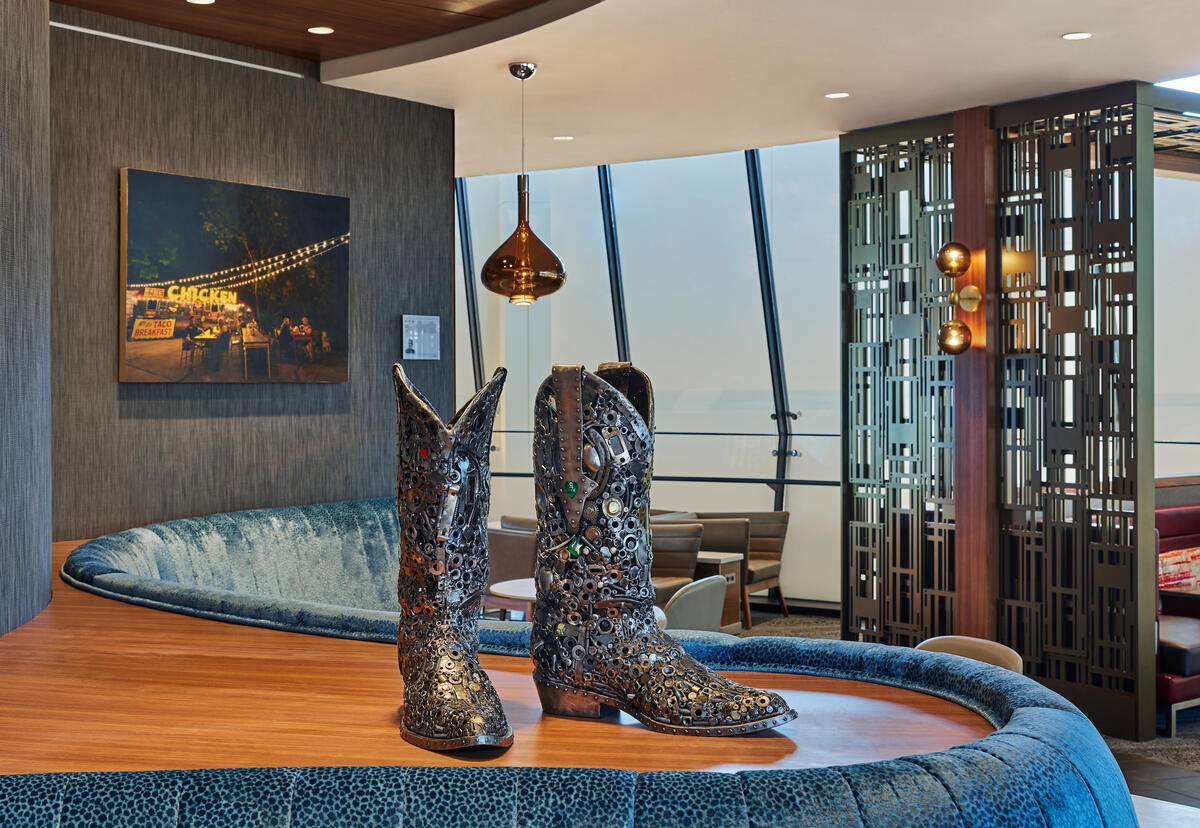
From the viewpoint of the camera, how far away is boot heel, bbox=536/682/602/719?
1176 millimetres

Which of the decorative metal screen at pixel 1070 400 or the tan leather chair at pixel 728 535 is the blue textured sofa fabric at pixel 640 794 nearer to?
the decorative metal screen at pixel 1070 400

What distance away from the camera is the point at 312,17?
4191 mm

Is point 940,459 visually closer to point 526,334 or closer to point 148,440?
point 148,440

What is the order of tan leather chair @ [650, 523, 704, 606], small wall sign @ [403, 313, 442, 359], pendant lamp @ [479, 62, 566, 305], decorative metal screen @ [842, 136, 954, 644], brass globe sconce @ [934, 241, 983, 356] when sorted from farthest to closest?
tan leather chair @ [650, 523, 704, 606] → decorative metal screen @ [842, 136, 954, 644] → brass globe sconce @ [934, 241, 983, 356] → small wall sign @ [403, 313, 442, 359] → pendant lamp @ [479, 62, 566, 305]

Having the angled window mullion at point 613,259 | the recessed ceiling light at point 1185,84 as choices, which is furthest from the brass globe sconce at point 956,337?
the angled window mullion at point 613,259

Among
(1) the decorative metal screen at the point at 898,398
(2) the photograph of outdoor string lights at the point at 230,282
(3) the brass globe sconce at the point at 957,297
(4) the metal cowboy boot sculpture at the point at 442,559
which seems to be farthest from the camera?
(1) the decorative metal screen at the point at 898,398

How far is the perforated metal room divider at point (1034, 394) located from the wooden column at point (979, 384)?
0.14ft

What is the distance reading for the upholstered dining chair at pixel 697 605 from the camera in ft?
13.6

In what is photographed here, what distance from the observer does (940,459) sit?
18.2 feet

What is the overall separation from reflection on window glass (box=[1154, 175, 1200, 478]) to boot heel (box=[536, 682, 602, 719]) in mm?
9188

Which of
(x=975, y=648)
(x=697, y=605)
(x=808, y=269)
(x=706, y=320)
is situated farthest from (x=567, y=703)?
(x=706, y=320)

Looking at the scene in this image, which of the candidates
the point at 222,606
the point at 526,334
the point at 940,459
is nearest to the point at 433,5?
the point at 222,606

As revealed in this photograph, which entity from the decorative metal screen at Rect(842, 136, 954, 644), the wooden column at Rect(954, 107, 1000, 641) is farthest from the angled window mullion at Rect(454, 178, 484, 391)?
the wooden column at Rect(954, 107, 1000, 641)

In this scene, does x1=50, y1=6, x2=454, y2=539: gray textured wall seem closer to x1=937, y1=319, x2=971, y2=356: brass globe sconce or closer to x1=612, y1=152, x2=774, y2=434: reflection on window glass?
x1=937, y1=319, x2=971, y2=356: brass globe sconce
